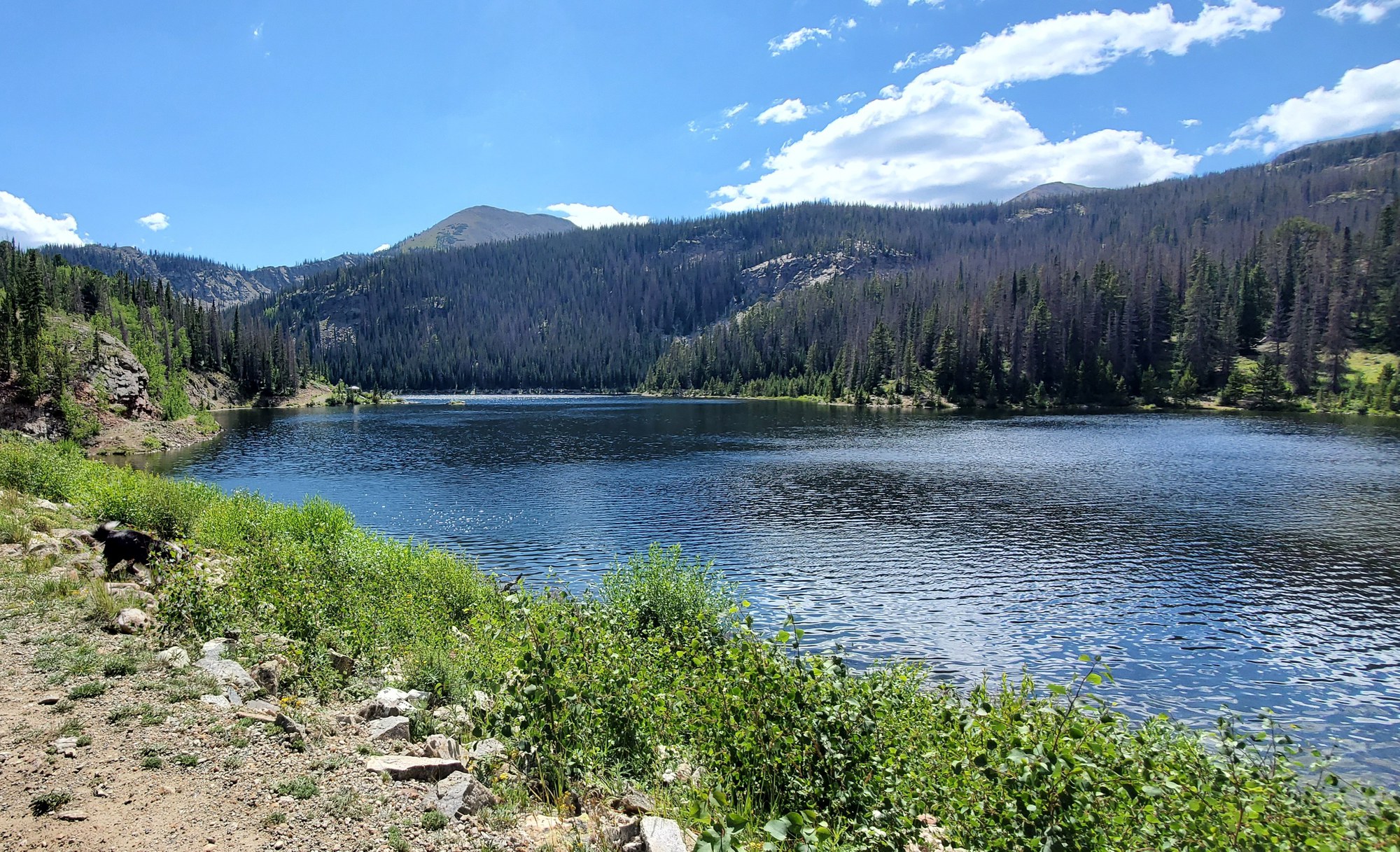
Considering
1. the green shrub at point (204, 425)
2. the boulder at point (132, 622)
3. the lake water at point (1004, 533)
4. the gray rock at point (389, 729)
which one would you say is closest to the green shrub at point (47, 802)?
the gray rock at point (389, 729)

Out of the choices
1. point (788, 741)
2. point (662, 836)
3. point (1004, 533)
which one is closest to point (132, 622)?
point (662, 836)

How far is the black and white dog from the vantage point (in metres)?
16.4

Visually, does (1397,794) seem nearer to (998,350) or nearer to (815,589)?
(815,589)

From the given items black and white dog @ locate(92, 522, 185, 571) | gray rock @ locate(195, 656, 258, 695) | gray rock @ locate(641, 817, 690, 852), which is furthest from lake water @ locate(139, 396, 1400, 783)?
gray rock @ locate(195, 656, 258, 695)

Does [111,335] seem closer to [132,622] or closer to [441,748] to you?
[132,622]

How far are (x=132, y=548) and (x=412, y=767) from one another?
45.6ft

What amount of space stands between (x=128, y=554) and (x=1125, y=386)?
15112cm

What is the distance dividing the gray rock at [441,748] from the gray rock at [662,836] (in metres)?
3.03

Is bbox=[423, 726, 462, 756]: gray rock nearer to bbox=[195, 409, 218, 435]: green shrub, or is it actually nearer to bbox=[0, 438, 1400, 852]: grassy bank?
bbox=[0, 438, 1400, 852]: grassy bank

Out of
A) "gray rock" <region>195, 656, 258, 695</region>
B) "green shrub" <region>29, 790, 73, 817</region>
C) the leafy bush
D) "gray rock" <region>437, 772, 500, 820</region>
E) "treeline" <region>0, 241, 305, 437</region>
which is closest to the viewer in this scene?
"green shrub" <region>29, 790, 73, 817</region>

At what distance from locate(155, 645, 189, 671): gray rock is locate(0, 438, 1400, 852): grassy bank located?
0.93 meters

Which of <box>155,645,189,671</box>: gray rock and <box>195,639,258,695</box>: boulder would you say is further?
<box>155,645,189,671</box>: gray rock

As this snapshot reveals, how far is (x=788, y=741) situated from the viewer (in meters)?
7.58

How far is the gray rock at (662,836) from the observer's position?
6645mm
